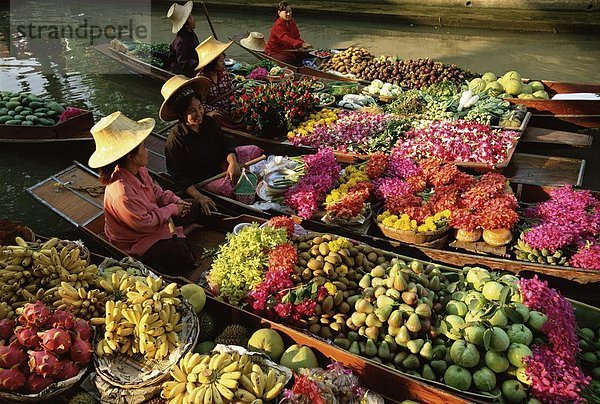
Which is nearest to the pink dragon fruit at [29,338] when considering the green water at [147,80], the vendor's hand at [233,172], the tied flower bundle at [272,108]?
the vendor's hand at [233,172]

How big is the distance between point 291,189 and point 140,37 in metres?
11.8

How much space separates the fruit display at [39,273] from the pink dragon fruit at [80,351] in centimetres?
43

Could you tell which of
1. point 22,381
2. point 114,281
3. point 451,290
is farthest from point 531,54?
point 22,381

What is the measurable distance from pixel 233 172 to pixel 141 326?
2.55 m

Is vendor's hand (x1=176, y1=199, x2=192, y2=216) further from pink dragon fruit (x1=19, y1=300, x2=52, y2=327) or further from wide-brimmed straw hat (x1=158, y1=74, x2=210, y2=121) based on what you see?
pink dragon fruit (x1=19, y1=300, x2=52, y2=327)

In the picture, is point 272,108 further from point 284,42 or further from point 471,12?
point 471,12

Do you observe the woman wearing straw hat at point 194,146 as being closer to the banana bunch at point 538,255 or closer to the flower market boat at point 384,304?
the flower market boat at point 384,304

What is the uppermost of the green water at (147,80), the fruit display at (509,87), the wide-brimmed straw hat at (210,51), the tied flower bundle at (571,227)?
the wide-brimmed straw hat at (210,51)

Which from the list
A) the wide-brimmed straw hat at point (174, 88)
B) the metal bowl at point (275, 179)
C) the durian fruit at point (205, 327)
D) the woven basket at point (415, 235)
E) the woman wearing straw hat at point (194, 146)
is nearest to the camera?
the durian fruit at point (205, 327)

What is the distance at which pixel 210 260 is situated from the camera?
4438 millimetres

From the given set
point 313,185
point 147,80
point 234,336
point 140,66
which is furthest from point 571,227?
point 147,80

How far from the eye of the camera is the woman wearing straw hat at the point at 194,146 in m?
4.84

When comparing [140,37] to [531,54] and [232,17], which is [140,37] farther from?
[531,54]

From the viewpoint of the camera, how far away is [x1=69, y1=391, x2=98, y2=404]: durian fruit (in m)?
2.91
